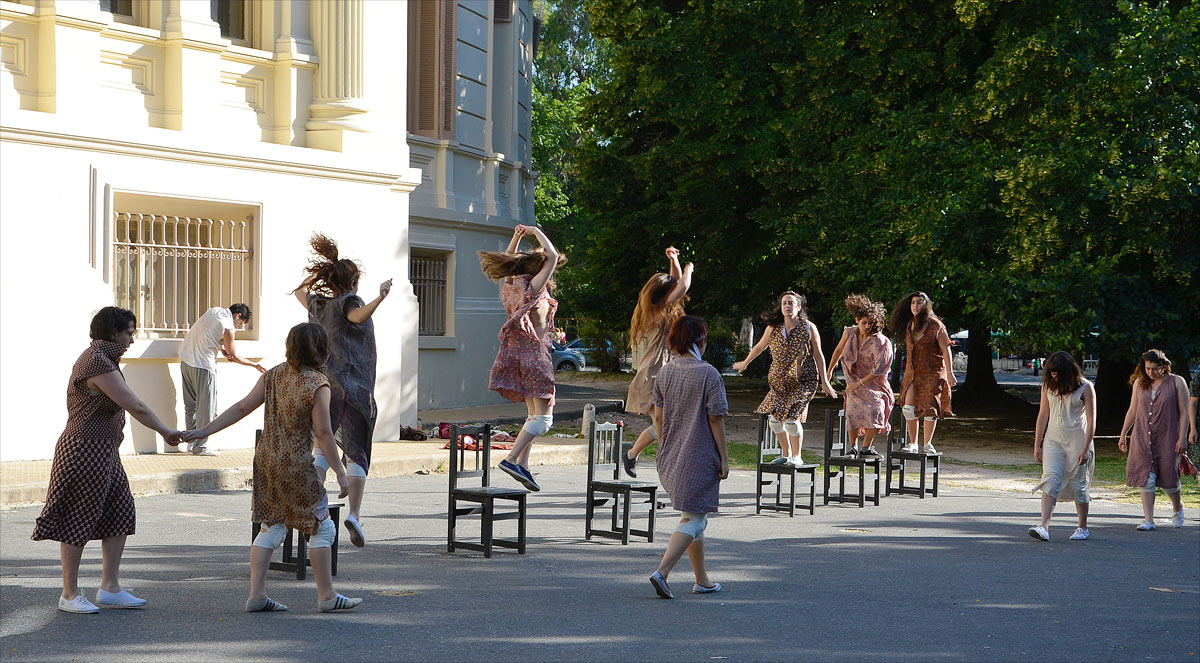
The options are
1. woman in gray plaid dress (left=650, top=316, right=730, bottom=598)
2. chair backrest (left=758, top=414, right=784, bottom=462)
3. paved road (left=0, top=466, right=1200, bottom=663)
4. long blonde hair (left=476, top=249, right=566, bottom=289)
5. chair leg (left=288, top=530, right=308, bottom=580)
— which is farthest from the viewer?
chair backrest (left=758, top=414, right=784, bottom=462)

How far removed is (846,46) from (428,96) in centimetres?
766

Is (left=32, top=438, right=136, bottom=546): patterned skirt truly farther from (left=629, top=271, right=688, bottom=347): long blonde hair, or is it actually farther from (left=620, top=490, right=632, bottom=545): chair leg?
(left=629, top=271, right=688, bottom=347): long blonde hair

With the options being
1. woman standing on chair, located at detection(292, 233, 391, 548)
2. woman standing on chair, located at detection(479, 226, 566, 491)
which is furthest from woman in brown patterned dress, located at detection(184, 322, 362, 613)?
woman standing on chair, located at detection(479, 226, 566, 491)

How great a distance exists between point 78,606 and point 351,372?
2.44 metres

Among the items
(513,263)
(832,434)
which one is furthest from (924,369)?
(513,263)

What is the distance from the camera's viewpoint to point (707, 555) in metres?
9.06

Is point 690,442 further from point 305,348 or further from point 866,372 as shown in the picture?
point 866,372

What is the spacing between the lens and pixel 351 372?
8500 mm

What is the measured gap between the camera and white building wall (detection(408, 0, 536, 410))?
20.6 meters

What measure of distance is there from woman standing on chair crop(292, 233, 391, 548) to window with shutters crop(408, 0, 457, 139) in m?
12.2

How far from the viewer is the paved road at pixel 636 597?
20.3 ft

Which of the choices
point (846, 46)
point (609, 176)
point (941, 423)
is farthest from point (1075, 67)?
point (609, 176)

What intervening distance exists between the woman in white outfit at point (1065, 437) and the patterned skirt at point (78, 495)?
7.09 meters

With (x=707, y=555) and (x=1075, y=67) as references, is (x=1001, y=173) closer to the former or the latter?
(x=1075, y=67)
